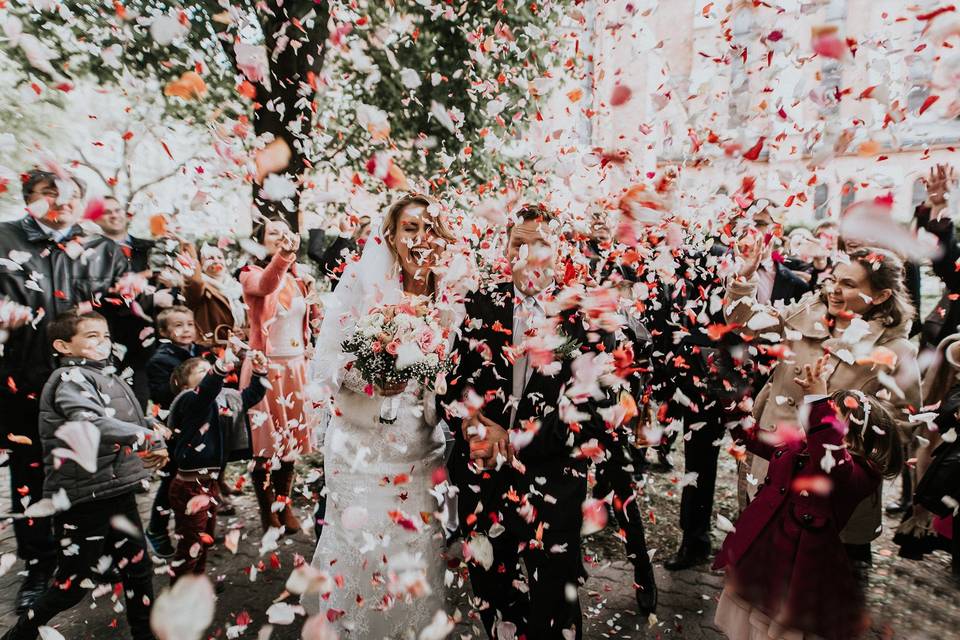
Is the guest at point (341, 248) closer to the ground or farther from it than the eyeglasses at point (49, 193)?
closer to the ground

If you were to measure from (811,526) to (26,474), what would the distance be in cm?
510

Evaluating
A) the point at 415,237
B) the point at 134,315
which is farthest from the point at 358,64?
the point at 415,237

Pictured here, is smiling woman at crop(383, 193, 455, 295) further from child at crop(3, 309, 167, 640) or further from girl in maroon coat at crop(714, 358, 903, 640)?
girl in maroon coat at crop(714, 358, 903, 640)

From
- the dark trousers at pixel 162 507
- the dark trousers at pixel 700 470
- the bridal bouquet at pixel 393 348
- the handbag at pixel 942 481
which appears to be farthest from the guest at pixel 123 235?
the handbag at pixel 942 481

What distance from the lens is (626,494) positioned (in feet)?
12.9

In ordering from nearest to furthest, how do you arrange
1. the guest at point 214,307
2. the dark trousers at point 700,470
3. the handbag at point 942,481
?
the handbag at point 942,481 < the dark trousers at point 700,470 < the guest at point 214,307

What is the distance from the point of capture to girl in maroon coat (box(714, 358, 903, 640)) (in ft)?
8.34

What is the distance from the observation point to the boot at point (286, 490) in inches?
180

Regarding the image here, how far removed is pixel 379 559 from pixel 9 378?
10.4ft

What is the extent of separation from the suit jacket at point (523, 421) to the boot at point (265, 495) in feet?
7.40

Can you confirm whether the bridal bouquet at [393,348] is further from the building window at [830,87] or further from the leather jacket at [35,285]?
the leather jacket at [35,285]

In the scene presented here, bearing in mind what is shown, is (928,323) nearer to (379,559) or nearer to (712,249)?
(712,249)

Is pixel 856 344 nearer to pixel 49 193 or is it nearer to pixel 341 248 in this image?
pixel 341 248

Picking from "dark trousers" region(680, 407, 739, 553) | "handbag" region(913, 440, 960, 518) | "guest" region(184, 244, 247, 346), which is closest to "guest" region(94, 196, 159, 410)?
"guest" region(184, 244, 247, 346)
